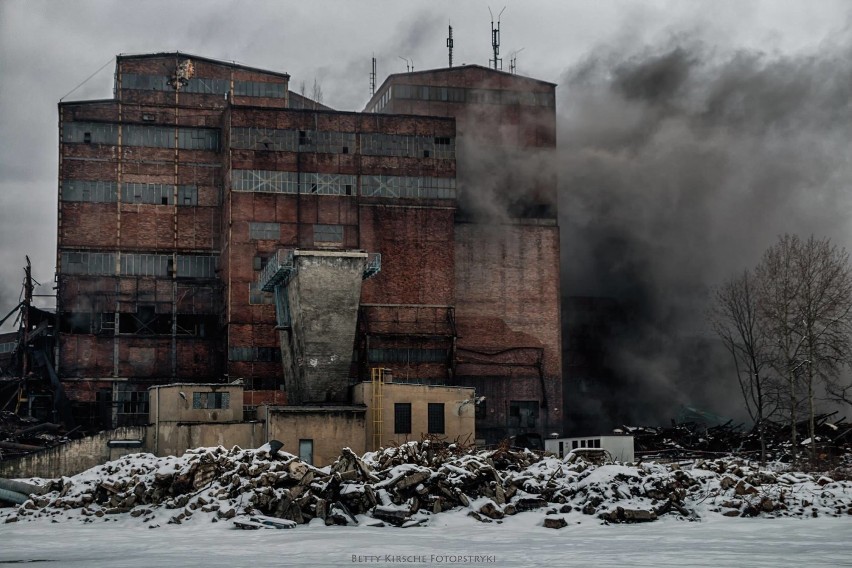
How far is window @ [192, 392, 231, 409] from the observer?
45.3 m

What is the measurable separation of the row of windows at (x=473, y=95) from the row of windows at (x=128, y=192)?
15209 millimetres

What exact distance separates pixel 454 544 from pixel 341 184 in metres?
41.3

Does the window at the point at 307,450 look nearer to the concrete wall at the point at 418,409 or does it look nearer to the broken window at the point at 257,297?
the concrete wall at the point at 418,409

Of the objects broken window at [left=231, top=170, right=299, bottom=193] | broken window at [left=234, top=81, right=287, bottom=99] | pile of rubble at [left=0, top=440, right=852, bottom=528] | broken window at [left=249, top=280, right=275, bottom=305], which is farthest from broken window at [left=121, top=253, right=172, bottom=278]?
pile of rubble at [left=0, top=440, right=852, bottom=528]

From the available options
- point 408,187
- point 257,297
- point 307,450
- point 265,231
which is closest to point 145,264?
point 257,297

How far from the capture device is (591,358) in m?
73.4

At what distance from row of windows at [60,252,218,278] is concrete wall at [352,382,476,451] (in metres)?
19.7

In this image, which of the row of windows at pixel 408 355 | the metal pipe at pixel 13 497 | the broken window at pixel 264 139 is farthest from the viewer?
the broken window at pixel 264 139

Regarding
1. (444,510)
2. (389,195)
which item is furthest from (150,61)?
(444,510)

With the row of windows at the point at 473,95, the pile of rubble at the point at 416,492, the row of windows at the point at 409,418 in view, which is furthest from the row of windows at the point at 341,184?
the pile of rubble at the point at 416,492

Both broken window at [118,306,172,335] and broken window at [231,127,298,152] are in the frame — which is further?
broken window at [118,306,172,335]

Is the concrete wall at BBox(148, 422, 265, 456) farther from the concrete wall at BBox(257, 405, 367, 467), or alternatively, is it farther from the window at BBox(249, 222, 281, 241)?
the window at BBox(249, 222, 281, 241)

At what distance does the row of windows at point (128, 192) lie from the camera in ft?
204

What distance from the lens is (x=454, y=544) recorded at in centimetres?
2230
